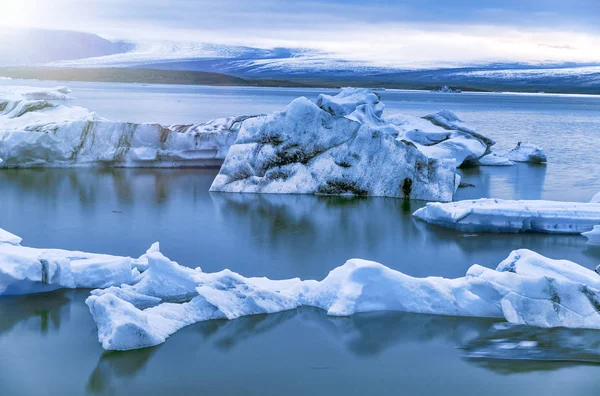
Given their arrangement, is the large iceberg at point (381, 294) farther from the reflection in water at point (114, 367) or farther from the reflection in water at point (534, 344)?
the reflection in water at point (114, 367)

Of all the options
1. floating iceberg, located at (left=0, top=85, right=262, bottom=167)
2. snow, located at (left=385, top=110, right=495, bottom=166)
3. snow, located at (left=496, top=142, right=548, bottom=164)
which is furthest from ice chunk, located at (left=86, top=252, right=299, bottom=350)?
snow, located at (left=496, top=142, right=548, bottom=164)

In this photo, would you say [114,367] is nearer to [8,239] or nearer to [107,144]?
[8,239]

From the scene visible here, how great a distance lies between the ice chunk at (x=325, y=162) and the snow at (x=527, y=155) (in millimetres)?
5136

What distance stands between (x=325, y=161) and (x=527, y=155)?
656 cm

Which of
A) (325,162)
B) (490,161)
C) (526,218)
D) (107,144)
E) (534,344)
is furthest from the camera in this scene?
(490,161)

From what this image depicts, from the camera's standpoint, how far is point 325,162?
34.2 feet

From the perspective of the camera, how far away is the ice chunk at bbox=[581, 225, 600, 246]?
7.56 m

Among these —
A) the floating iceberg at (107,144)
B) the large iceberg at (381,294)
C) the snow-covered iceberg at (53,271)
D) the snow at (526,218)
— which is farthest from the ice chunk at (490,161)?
the snow-covered iceberg at (53,271)

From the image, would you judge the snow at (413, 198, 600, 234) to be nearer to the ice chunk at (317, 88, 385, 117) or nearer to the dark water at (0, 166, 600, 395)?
the dark water at (0, 166, 600, 395)

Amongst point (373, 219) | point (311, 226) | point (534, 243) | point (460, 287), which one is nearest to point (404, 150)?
point (373, 219)

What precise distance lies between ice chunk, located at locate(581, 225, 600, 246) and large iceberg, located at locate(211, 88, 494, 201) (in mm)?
2522

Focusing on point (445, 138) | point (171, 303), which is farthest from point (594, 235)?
point (445, 138)

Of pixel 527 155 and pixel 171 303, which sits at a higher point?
pixel 171 303

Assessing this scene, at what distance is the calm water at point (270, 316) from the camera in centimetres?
441
